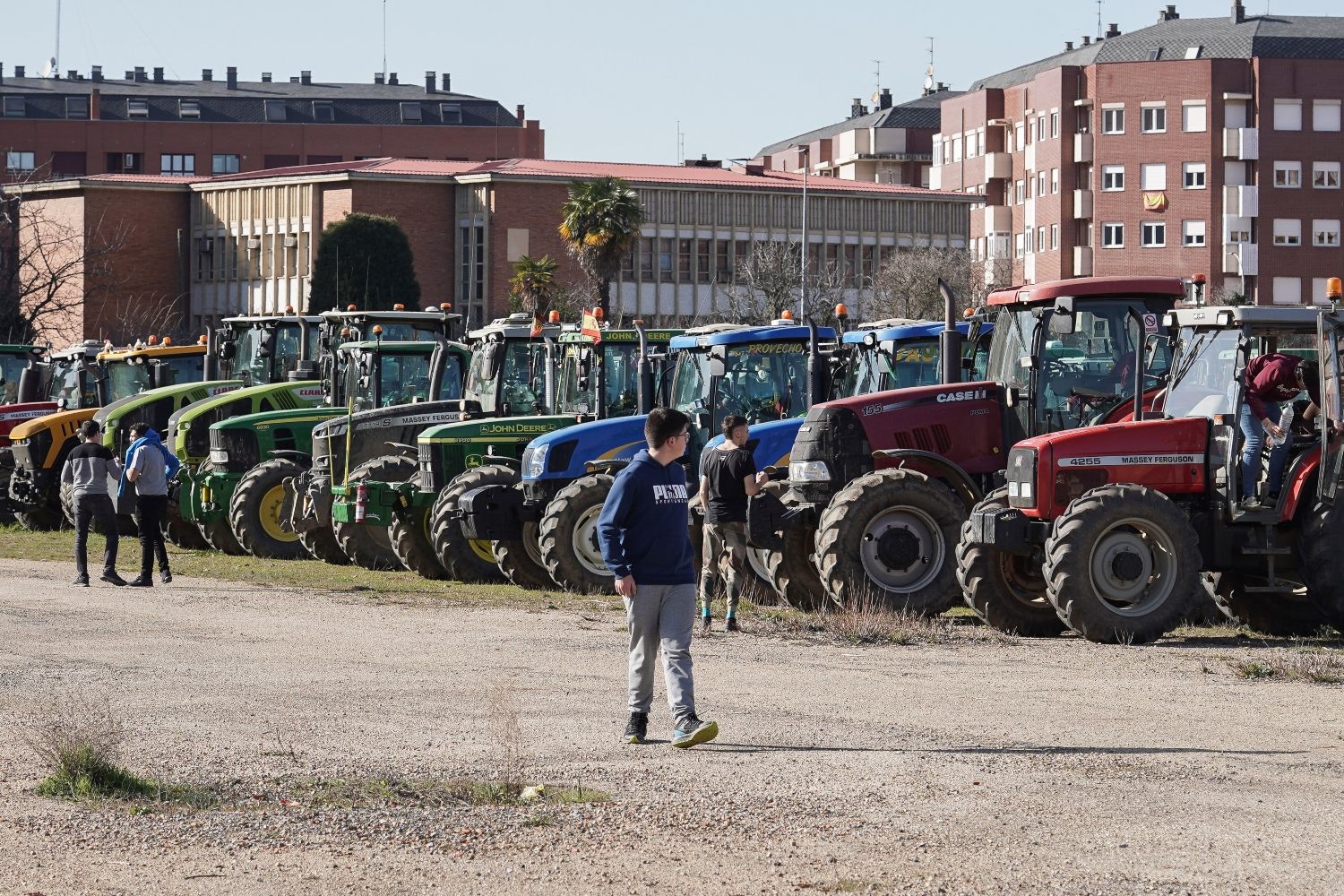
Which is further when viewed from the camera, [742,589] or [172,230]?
[172,230]

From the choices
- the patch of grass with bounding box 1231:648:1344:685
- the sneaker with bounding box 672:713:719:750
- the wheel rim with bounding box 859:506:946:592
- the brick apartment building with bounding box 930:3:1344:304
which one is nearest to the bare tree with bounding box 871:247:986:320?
the brick apartment building with bounding box 930:3:1344:304

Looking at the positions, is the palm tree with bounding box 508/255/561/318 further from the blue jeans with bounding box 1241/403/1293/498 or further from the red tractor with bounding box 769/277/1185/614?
the blue jeans with bounding box 1241/403/1293/498

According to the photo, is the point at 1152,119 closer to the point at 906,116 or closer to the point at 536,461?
the point at 906,116

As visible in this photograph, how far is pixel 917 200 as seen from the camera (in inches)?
4112

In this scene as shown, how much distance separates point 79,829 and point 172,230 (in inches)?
3874

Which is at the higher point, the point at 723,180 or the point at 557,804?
the point at 723,180

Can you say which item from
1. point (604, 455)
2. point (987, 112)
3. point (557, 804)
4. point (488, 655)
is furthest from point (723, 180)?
point (557, 804)

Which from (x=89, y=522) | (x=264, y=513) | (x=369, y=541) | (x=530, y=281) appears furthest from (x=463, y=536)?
(x=530, y=281)

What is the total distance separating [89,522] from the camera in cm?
2423

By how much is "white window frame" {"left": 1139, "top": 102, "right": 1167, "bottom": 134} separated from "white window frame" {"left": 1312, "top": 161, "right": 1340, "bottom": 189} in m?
6.90

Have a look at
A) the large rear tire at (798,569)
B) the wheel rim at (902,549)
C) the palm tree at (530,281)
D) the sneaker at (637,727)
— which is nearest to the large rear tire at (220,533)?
the large rear tire at (798,569)

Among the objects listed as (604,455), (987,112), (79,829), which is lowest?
(79,829)

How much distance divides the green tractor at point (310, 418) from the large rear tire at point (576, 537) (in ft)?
19.3

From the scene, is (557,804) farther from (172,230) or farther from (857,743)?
(172,230)
